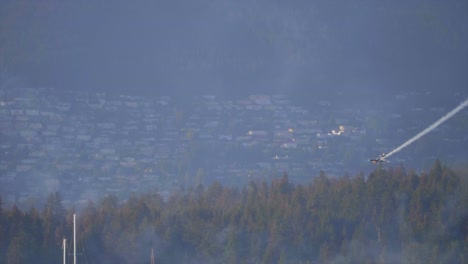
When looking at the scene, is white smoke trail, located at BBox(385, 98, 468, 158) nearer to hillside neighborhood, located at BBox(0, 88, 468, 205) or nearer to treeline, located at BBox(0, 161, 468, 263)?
hillside neighborhood, located at BBox(0, 88, 468, 205)

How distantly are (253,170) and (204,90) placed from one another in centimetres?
1017

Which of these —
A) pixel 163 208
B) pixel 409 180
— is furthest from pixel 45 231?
pixel 409 180

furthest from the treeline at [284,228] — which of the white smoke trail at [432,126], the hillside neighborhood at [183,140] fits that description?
the white smoke trail at [432,126]

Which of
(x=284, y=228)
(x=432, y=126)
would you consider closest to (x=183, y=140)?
(x=432, y=126)

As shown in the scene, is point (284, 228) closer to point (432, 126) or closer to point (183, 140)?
point (183, 140)

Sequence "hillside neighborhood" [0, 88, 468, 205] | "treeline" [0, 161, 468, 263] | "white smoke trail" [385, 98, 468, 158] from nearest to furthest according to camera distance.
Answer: "treeline" [0, 161, 468, 263] → "hillside neighborhood" [0, 88, 468, 205] → "white smoke trail" [385, 98, 468, 158]

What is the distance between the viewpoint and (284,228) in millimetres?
27172

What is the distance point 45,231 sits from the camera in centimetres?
2753

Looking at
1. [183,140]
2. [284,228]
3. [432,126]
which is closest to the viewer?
[284,228]

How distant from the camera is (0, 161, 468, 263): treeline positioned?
2645 cm

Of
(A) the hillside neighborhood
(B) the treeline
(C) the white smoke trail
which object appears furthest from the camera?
(C) the white smoke trail

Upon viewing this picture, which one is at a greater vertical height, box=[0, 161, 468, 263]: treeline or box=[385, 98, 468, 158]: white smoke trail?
box=[385, 98, 468, 158]: white smoke trail

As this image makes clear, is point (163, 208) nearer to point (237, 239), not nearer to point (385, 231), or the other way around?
point (237, 239)

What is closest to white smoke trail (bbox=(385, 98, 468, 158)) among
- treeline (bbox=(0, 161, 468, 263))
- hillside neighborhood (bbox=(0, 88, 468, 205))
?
hillside neighborhood (bbox=(0, 88, 468, 205))
